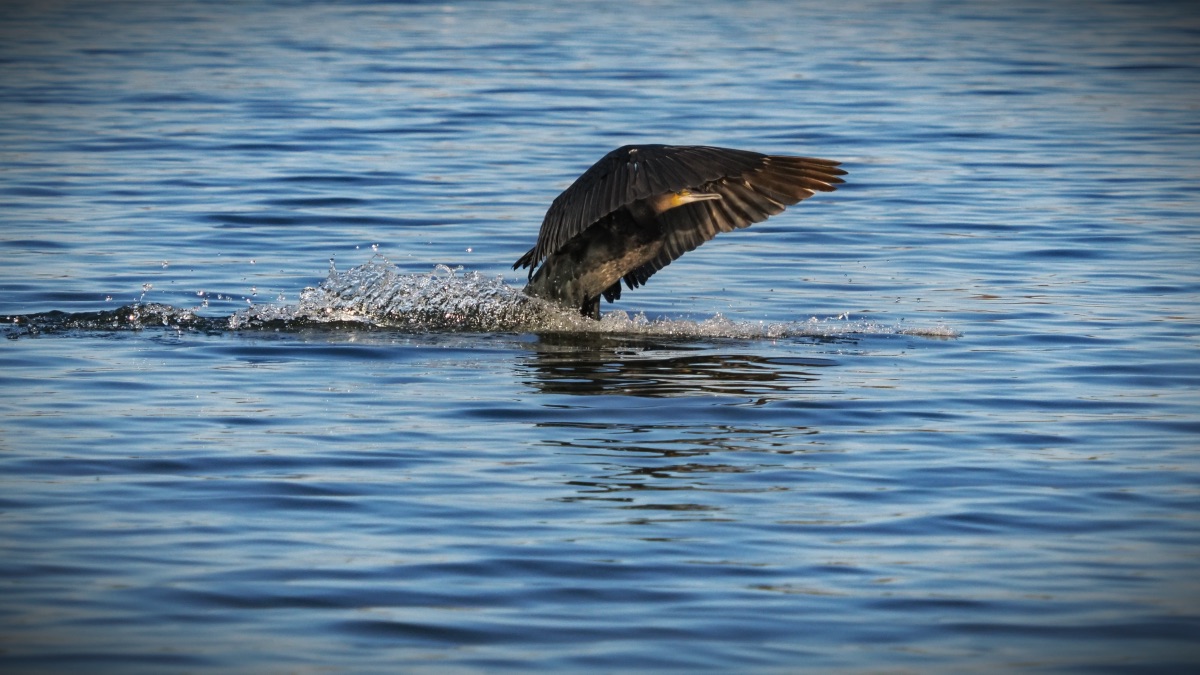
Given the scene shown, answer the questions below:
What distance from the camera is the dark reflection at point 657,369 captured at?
26.8 feet

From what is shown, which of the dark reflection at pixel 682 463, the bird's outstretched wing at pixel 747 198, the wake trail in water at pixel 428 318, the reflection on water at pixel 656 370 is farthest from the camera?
the wake trail in water at pixel 428 318

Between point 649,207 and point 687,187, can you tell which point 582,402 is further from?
point 649,207

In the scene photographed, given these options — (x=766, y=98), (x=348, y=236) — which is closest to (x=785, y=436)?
(x=348, y=236)

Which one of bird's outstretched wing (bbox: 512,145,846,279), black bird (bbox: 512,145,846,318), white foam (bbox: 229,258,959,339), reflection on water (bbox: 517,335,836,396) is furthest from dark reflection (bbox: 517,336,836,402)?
bird's outstretched wing (bbox: 512,145,846,279)

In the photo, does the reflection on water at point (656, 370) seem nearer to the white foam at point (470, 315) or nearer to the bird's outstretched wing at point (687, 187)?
the white foam at point (470, 315)

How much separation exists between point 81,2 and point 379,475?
29.2 meters

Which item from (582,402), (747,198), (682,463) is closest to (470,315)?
(747,198)

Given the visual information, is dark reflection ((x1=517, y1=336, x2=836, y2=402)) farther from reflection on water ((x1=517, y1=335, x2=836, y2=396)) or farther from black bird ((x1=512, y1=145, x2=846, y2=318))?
black bird ((x1=512, y1=145, x2=846, y2=318))

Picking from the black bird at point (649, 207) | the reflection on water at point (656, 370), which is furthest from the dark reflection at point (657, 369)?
the black bird at point (649, 207)

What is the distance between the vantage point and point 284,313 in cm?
981

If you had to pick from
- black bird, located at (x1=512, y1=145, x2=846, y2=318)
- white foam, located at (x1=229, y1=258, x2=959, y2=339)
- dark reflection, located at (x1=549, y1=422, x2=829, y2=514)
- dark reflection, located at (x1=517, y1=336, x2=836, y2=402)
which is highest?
black bird, located at (x1=512, y1=145, x2=846, y2=318)

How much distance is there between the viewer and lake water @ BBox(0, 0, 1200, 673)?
5.15 meters

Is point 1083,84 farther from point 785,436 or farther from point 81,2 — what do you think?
point 81,2

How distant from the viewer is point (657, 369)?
867cm
